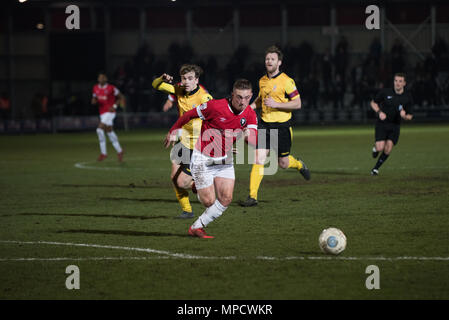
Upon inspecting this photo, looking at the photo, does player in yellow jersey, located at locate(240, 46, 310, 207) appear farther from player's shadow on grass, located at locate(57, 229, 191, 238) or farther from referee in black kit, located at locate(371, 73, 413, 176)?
referee in black kit, located at locate(371, 73, 413, 176)

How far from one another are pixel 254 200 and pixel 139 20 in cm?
3556

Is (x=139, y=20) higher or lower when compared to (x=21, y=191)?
higher

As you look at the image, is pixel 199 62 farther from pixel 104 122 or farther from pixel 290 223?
pixel 290 223

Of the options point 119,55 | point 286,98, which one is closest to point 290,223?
point 286,98

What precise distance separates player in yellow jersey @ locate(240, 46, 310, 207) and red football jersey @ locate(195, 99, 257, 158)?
2.84 metres

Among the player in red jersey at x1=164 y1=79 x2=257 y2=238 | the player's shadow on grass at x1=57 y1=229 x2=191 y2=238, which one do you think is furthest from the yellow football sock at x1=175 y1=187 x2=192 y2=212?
the player in red jersey at x1=164 y1=79 x2=257 y2=238

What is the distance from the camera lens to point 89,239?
9.22 metres

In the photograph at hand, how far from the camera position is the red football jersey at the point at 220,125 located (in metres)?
9.02

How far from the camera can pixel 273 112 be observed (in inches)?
499

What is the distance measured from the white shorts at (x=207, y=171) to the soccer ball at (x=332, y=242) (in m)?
1.60

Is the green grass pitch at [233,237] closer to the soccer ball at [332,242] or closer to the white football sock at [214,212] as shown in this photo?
the soccer ball at [332,242]

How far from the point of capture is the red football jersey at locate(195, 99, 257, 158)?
9.02 meters
